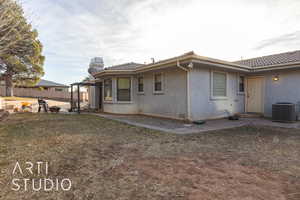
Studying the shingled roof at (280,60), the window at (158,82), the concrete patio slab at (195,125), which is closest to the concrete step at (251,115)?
the concrete patio slab at (195,125)

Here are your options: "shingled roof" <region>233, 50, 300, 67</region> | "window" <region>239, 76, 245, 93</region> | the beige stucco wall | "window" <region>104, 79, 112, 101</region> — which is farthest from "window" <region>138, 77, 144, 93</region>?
"shingled roof" <region>233, 50, 300, 67</region>

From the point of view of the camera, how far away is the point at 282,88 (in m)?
8.05

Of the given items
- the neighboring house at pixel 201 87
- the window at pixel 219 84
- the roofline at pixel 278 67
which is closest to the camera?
the roofline at pixel 278 67

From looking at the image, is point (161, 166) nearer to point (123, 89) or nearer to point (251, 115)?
point (123, 89)

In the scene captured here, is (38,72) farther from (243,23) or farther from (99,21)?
(243,23)

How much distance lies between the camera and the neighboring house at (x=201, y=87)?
7.33 meters

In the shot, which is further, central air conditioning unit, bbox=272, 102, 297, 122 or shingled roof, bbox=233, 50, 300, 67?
shingled roof, bbox=233, 50, 300, 67

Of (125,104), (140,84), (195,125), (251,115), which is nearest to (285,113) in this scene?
(251,115)

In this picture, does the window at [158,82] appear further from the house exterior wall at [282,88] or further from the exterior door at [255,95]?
the house exterior wall at [282,88]

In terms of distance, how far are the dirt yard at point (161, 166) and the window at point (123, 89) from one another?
5.49 meters

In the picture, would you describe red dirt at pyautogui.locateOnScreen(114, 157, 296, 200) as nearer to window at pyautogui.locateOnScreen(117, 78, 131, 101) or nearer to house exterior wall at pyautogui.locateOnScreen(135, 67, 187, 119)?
house exterior wall at pyautogui.locateOnScreen(135, 67, 187, 119)

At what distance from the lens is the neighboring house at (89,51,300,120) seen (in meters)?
7.33

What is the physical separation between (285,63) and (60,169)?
9.40m

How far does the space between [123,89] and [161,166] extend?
310 inches
